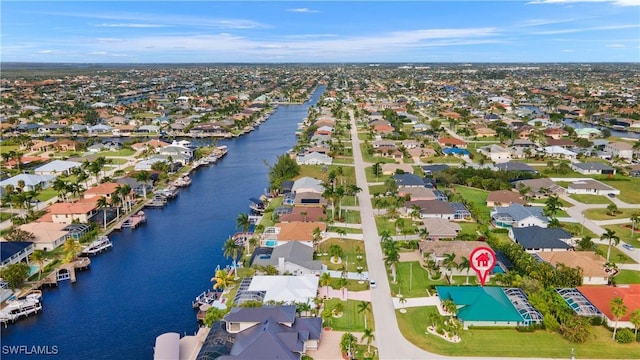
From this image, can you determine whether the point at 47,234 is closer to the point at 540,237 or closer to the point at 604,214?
the point at 540,237

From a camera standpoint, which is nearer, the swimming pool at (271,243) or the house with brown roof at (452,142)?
the swimming pool at (271,243)

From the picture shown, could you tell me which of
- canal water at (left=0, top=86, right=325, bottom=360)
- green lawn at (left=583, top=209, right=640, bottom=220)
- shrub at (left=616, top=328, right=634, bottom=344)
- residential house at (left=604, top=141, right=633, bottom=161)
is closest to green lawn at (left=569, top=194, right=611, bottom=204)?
green lawn at (left=583, top=209, right=640, bottom=220)

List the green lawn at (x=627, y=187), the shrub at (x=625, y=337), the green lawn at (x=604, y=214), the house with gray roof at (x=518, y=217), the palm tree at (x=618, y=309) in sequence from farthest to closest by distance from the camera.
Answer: the green lawn at (x=627, y=187)
the green lawn at (x=604, y=214)
the house with gray roof at (x=518, y=217)
the palm tree at (x=618, y=309)
the shrub at (x=625, y=337)

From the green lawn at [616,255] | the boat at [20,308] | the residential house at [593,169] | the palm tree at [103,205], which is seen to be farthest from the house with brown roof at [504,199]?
the boat at [20,308]

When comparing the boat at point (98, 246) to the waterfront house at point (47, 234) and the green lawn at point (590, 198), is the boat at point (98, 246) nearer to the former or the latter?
the waterfront house at point (47, 234)

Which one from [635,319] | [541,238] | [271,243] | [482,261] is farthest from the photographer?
[271,243]

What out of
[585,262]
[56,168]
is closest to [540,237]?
[585,262]

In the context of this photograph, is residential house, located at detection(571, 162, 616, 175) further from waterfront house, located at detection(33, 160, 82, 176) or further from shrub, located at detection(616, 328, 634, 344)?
waterfront house, located at detection(33, 160, 82, 176)

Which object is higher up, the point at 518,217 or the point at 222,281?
the point at 518,217
